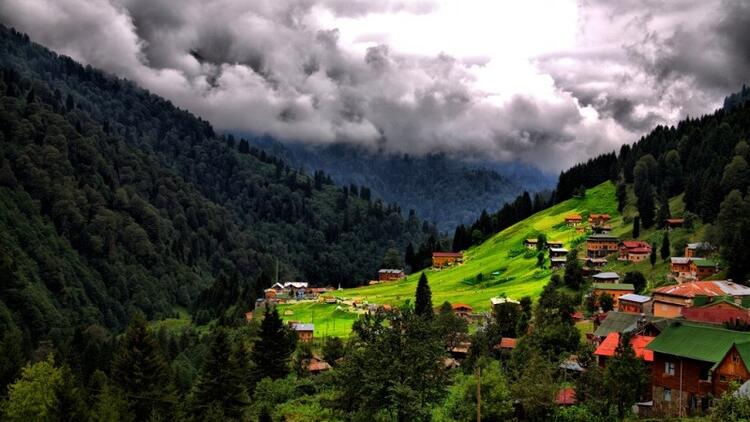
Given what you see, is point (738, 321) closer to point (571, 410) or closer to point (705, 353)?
point (705, 353)

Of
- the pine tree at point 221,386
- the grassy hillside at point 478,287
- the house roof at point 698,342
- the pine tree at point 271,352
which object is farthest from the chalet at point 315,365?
the house roof at point 698,342

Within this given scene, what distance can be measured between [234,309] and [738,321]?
130m

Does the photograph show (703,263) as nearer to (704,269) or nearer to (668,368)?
(704,269)

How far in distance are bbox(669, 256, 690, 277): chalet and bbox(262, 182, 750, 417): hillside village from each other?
177 mm

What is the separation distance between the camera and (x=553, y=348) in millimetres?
A: 79188

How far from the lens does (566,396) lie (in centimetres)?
6438

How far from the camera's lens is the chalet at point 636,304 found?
335 ft

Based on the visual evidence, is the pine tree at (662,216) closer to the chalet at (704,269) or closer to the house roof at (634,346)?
the chalet at (704,269)

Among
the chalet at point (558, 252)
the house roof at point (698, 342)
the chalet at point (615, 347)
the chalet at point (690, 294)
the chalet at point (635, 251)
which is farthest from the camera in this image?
the chalet at point (558, 252)

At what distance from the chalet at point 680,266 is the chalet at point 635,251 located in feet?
72.6

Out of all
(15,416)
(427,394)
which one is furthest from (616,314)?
(15,416)

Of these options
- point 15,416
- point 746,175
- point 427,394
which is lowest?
point 15,416

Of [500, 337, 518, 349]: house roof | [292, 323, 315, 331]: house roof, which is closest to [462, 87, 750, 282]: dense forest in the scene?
[500, 337, 518, 349]: house roof

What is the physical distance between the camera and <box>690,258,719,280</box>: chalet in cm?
11375
